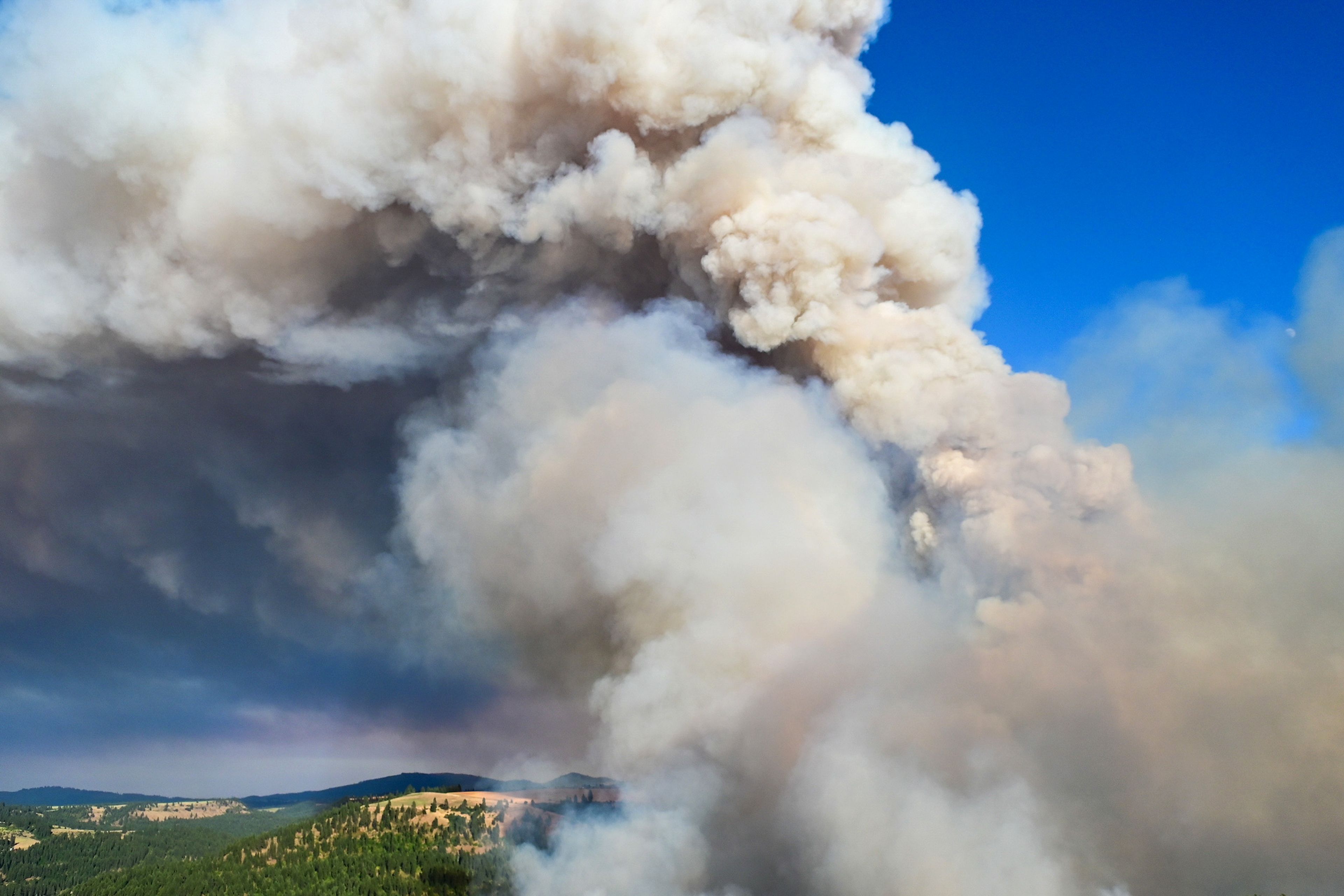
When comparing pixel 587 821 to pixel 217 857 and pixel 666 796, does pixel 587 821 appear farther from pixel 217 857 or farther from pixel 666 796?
pixel 217 857

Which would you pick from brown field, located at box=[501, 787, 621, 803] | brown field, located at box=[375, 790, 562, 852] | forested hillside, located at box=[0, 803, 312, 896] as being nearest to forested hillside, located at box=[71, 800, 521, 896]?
brown field, located at box=[375, 790, 562, 852]

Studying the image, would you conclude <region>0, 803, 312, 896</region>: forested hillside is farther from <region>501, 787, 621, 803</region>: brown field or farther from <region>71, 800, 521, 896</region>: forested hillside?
<region>501, 787, 621, 803</region>: brown field

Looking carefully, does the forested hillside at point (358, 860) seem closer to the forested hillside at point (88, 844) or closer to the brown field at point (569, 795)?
the brown field at point (569, 795)

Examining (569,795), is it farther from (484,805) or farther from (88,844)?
(88,844)

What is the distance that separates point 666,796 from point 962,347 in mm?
16856

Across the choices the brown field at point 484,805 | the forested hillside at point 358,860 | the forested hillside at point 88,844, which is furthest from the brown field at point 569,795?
the forested hillside at point 88,844

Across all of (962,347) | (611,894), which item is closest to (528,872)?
(611,894)

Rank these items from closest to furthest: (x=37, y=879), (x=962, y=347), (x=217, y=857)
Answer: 1. (x=962, y=347)
2. (x=217, y=857)
3. (x=37, y=879)

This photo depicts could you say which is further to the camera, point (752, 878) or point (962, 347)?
point (962, 347)

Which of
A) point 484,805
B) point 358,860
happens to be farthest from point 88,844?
point 484,805

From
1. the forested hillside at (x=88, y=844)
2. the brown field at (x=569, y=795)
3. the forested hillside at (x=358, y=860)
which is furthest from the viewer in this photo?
the forested hillside at (x=88, y=844)

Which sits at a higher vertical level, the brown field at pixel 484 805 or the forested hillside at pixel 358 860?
the brown field at pixel 484 805

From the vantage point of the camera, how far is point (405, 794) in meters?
92.1

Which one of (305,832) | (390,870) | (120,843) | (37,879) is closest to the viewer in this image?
(390,870)
